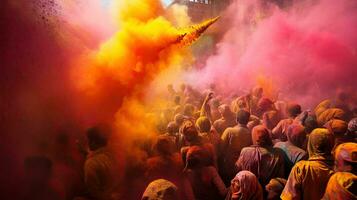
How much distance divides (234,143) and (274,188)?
1.46 meters

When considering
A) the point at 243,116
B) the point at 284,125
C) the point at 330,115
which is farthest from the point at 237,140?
the point at 330,115

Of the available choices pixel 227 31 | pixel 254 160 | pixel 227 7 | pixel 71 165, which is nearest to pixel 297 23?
pixel 227 31

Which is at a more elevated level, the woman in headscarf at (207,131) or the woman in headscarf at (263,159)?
the woman in headscarf at (207,131)

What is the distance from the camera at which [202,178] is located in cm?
444

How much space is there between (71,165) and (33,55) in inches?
91.1

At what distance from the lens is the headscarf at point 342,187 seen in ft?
10.6

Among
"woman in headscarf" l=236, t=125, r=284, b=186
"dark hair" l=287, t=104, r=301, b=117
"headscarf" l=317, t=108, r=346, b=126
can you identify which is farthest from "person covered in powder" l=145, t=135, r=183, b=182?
"headscarf" l=317, t=108, r=346, b=126

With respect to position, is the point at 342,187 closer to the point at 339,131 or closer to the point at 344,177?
the point at 344,177

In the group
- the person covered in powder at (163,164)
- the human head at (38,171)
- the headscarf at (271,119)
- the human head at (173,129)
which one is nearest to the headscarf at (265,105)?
the headscarf at (271,119)

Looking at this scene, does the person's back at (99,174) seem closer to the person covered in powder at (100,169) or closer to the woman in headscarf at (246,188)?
the person covered in powder at (100,169)

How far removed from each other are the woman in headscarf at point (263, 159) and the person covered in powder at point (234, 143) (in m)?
0.99

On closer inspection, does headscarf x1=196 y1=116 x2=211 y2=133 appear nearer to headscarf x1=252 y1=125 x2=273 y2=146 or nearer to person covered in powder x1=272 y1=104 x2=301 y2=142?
headscarf x1=252 y1=125 x2=273 y2=146

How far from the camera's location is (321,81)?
48.0 ft

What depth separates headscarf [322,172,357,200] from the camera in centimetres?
324
